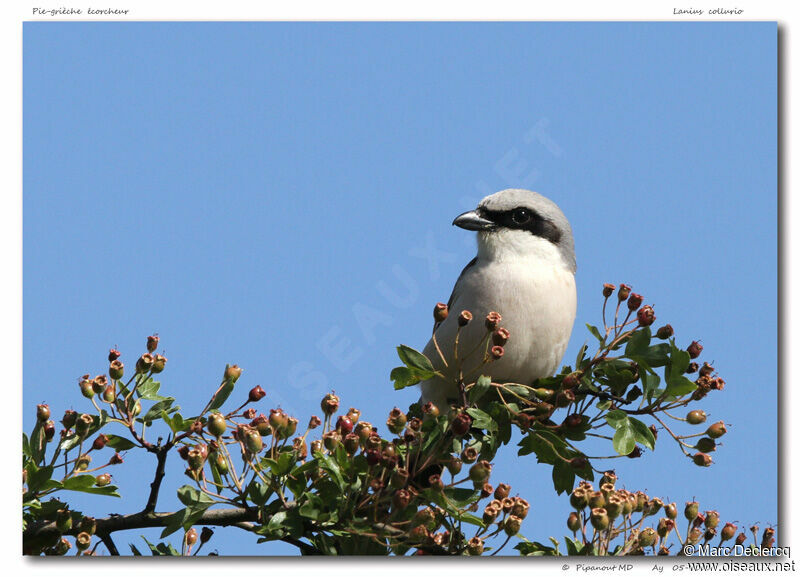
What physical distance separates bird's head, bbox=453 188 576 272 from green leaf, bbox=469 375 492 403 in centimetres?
203

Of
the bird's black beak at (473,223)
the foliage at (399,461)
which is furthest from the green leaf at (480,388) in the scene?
the bird's black beak at (473,223)

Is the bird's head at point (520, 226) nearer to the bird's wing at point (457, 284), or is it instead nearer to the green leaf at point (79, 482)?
the bird's wing at point (457, 284)

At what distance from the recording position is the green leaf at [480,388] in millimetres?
3902

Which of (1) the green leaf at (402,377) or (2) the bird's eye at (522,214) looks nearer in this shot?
(1) the green leaf at (402,377)

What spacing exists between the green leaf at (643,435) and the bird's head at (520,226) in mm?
1958

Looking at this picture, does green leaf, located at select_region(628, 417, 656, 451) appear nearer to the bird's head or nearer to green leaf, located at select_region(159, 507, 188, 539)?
the bird's head

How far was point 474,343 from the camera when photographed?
554 cm

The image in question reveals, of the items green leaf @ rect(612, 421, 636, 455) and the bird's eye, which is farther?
the bird's eye

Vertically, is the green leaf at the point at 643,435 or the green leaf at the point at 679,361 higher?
the green leaf at the point at 679,361

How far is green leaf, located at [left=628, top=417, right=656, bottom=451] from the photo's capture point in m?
4.08

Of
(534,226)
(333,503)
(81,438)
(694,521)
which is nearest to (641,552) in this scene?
(694,521)

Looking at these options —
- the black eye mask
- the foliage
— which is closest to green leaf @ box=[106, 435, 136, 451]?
→ the foliage

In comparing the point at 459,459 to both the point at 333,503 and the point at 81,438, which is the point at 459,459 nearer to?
the point at 333,503

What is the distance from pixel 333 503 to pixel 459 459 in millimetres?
625
